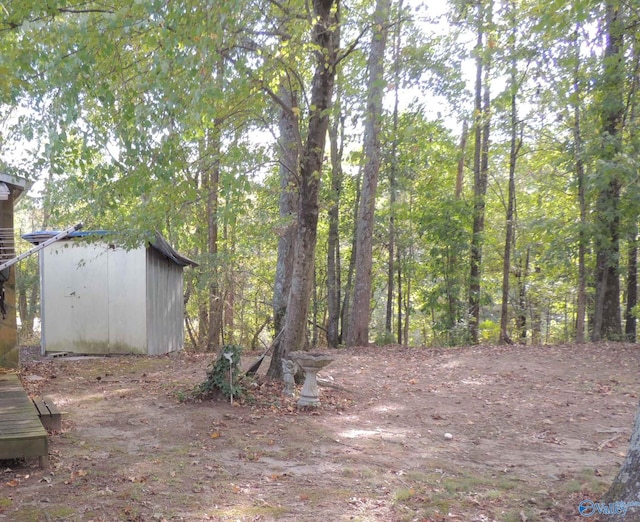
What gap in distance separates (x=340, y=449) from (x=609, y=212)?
8665 millimetres

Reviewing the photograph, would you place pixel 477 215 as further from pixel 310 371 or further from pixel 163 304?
pixel 310 371

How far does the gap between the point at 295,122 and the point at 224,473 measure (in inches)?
181

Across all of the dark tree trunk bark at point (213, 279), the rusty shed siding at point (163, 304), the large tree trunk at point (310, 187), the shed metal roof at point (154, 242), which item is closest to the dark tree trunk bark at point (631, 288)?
the large tree trunk at point (310, 187)

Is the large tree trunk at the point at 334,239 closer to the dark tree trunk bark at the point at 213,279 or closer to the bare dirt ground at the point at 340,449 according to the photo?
the dark tree trunk bark at the point at 213,279

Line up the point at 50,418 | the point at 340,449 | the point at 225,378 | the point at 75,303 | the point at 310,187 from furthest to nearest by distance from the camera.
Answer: the point at 75,303
the point at 310,187
the point at 225,378
the point at 50,418
the point at 340,449

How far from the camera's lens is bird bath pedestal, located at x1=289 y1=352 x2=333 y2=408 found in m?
6.29

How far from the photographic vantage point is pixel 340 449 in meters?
4.87

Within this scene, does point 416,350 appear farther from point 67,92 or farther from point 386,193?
point 67,92

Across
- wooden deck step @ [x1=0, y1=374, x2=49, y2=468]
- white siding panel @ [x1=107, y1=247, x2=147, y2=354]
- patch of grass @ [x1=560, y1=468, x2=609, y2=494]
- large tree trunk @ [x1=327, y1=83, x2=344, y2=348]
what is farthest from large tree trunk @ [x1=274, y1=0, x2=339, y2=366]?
large tree trunk @ [x1=327, y1=83, x2=344, y2=348]

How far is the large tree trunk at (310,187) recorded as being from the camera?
6777mm

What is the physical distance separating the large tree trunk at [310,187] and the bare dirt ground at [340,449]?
1008 millimetres

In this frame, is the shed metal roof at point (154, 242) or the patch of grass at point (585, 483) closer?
the patch of grass at point (585, 483)

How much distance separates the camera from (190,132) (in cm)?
533

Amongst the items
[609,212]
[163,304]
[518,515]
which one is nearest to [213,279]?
[163,304]
